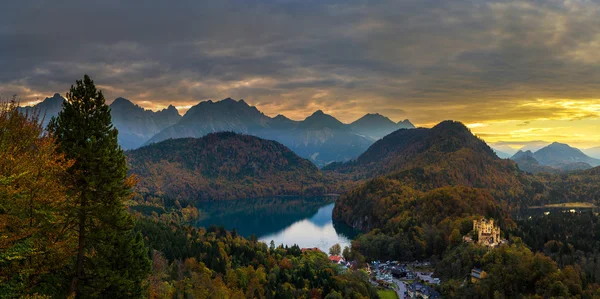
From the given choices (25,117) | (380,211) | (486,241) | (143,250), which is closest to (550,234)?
(486,241)

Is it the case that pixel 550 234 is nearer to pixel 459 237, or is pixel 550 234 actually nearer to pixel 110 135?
pixel 459 237

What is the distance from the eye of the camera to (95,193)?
19219 mm

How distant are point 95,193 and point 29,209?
2656 millimetres

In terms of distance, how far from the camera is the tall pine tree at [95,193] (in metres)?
18.9

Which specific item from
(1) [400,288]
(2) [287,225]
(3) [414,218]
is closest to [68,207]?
(1) [400,288]

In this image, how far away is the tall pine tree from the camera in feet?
62.0

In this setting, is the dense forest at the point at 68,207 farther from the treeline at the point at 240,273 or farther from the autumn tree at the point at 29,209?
the treeline at the point at 240,273

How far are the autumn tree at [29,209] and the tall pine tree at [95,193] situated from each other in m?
0.70

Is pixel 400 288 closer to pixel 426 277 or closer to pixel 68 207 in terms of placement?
pixel 426 277

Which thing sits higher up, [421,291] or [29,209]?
[29,209]

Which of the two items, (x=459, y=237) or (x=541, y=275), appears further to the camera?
(x=459, y=237)

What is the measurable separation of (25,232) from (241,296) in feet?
106

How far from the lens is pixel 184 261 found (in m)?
58.4

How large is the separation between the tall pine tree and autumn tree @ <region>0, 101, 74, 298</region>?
0.70m
